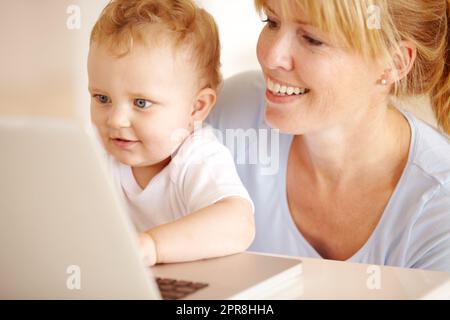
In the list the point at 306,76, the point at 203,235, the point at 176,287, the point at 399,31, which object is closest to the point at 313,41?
the point at 306,76

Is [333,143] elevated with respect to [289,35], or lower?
lower

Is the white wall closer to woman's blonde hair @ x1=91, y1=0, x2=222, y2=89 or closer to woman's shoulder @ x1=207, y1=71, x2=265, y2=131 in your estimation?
woman's shoulder @ x1=207, y1=71, x2=265, y2=131

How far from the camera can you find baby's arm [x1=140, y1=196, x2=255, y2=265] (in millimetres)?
917

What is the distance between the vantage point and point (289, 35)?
4.26 feet

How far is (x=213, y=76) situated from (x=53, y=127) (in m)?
0.71

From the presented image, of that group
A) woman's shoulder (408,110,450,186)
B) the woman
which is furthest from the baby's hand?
woman's shoulder (408,110,450,186)

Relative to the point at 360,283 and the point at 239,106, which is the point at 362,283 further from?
the point at 239,106

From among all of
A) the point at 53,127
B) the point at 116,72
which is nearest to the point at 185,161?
the point at 116,72

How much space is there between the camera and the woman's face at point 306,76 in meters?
1.30

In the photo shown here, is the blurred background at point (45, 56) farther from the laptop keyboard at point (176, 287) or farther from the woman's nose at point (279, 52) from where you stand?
the laptop keyboard at point (176, 287)

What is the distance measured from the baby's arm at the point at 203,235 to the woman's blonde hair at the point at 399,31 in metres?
0.39

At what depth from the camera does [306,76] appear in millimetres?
1334
